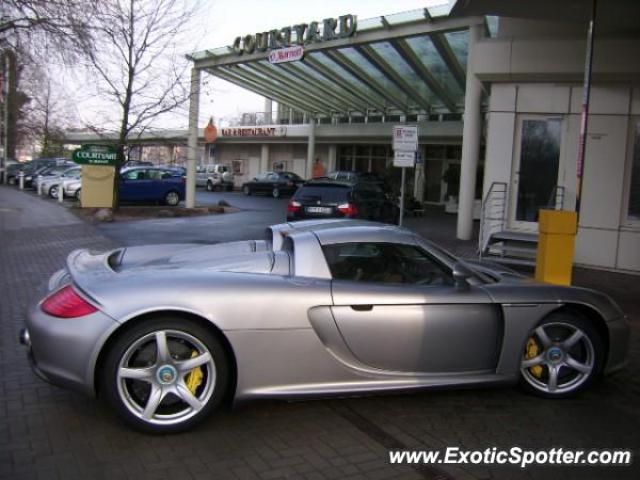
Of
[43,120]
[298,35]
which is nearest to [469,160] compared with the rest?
[298,35]

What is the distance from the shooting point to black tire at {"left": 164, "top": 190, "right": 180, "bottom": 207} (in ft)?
79.8

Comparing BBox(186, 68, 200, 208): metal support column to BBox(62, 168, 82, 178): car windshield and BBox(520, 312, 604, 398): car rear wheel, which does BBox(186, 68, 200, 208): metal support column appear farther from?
BBox(520, 312, 604, 398): car rear wheel

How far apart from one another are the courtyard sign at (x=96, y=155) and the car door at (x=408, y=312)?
17804mm

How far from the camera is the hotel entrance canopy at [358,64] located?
61.0ft

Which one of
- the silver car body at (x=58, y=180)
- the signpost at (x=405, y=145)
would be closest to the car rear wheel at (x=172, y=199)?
the silver car body at (x=58, y=180)

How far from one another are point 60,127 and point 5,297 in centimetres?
4843

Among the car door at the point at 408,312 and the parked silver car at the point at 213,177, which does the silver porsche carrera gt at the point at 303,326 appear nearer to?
the car door at the point at 408,312

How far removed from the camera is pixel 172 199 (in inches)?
965

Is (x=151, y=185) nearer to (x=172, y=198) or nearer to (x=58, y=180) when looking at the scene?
(x=172, y=198)

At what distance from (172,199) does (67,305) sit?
69.5ft

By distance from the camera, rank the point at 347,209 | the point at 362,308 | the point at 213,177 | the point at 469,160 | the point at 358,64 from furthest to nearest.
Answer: the point at 213,177, the point at 358,64, the point at 469,160, the point at 347,209, the point at 362,308

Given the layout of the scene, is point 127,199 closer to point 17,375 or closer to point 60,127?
point 17,375

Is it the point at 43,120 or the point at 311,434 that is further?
the point at 43,120

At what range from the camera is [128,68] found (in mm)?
20344
